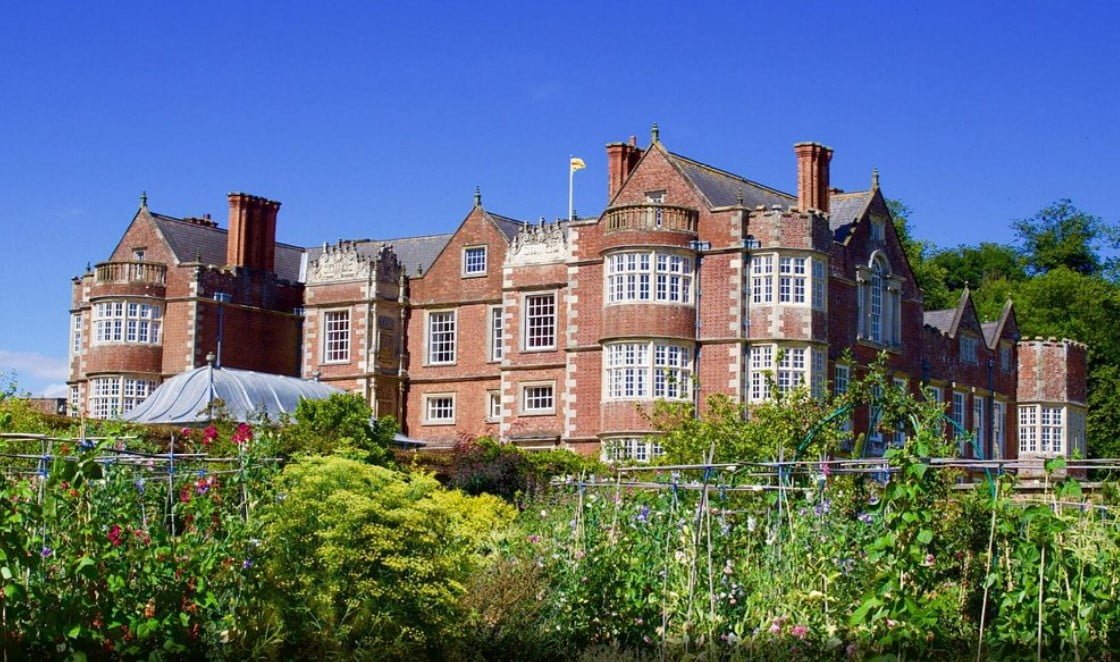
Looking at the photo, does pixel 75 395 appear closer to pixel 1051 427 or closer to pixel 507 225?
pixel 507 225

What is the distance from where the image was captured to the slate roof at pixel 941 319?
51.2 meters

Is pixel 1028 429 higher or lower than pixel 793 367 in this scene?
lower

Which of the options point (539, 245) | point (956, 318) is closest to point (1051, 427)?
point (956, 318)

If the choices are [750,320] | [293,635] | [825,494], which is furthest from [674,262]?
[293,635]

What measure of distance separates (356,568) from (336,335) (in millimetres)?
33219

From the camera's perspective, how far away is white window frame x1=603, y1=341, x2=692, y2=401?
3997 centimetres

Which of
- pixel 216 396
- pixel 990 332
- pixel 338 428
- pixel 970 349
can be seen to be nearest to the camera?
pixel 338 428

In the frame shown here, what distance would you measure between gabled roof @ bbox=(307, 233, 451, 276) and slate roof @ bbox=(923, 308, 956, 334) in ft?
50.1

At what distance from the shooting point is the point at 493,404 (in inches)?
1815

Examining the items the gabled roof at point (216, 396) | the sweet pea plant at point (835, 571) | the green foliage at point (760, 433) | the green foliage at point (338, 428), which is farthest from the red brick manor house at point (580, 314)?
the sweet pea plant at point (835, 571)

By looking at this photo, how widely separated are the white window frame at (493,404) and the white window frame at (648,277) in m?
6.54

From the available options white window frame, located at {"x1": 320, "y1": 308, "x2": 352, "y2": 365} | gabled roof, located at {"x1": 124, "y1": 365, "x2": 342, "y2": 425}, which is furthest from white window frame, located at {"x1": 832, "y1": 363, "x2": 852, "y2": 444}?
white window frame, located at {"x1": 320, "y1": 308, "x2": 352, "y2": 365}

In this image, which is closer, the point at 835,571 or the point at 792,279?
the point at 835,571

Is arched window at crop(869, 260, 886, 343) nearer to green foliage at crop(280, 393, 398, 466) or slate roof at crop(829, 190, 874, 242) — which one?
slate roof at crop(829, 190, 874, 242)
